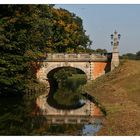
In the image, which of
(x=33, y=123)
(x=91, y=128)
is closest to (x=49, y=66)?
(x=33, y=123)

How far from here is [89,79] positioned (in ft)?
180

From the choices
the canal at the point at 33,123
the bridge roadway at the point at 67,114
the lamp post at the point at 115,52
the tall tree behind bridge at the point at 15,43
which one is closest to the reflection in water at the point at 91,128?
the canal at the point at 33,123

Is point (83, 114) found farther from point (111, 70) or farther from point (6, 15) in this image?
point (111, 70)

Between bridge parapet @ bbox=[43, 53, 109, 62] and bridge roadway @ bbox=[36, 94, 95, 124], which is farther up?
bridge parapet @ bbox=[43, 53, 109, 62]

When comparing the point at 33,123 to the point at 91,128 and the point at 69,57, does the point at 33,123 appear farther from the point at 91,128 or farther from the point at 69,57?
the point at 69,57

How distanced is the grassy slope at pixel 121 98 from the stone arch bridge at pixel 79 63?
2.45 meters

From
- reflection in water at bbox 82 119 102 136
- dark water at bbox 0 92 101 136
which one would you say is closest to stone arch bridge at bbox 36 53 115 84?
dark water at bbox 0 92 101 136

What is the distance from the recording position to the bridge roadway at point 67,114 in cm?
2662

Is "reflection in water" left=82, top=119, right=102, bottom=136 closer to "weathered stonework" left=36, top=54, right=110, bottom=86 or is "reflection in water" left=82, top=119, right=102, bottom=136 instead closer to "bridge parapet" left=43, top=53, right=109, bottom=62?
"weathered stonework" left=36, top=54, right=110, bottom=86

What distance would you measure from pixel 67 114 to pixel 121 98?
194 inches

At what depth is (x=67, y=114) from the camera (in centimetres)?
3086

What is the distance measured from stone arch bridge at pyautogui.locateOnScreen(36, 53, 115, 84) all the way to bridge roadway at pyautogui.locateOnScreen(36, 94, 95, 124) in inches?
664

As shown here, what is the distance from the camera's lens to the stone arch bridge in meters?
54.0

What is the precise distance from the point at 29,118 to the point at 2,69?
7.70m
